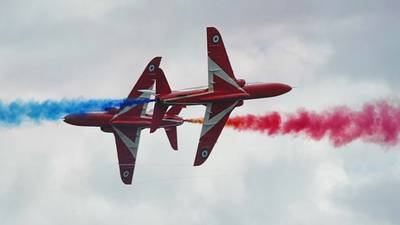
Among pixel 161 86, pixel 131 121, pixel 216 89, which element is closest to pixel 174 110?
pixel 131 121

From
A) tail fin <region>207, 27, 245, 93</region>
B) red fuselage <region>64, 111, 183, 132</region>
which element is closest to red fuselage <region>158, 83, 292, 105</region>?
tail fin <region>207, 27, 245, 93</region>

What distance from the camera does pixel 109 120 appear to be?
125125 millimetres

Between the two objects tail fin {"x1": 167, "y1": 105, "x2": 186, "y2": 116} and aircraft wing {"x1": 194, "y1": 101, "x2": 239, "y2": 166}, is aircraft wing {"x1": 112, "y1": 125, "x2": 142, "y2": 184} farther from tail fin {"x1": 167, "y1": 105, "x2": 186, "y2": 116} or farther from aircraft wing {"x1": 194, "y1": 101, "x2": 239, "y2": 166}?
aircraft wing {"x1": 194, "y1": 101, "x2": 239, "y2": 166}

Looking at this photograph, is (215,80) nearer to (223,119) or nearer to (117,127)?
(223,119)

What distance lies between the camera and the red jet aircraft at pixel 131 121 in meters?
124

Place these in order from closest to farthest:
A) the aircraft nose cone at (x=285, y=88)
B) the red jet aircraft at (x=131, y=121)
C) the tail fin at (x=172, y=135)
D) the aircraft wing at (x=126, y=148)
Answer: the aircraft nose cone at (x=285, y=88) < the red jet aircraft at (x=131, y=121) < the tail fin at (x=172, y=135) < the aircraft wing at (x=126, y=148)

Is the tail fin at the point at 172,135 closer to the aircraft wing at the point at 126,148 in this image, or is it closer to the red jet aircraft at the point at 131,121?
the red jet aircraft at the point at 131,121

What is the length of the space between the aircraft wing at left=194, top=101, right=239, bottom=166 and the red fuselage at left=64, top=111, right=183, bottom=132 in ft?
20.1

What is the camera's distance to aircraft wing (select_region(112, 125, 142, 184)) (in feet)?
419

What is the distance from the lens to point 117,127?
12638 centimetres

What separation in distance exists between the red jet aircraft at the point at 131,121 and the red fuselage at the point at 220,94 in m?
7.19

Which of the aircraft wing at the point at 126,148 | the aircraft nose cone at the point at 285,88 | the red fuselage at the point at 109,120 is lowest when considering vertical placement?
the aircraft wing at the point at 126,148

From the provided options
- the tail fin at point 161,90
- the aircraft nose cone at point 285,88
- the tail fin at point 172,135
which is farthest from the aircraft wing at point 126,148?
the aircraft nose cone at point 285,88

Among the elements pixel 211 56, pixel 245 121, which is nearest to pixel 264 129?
pixel 245 121
